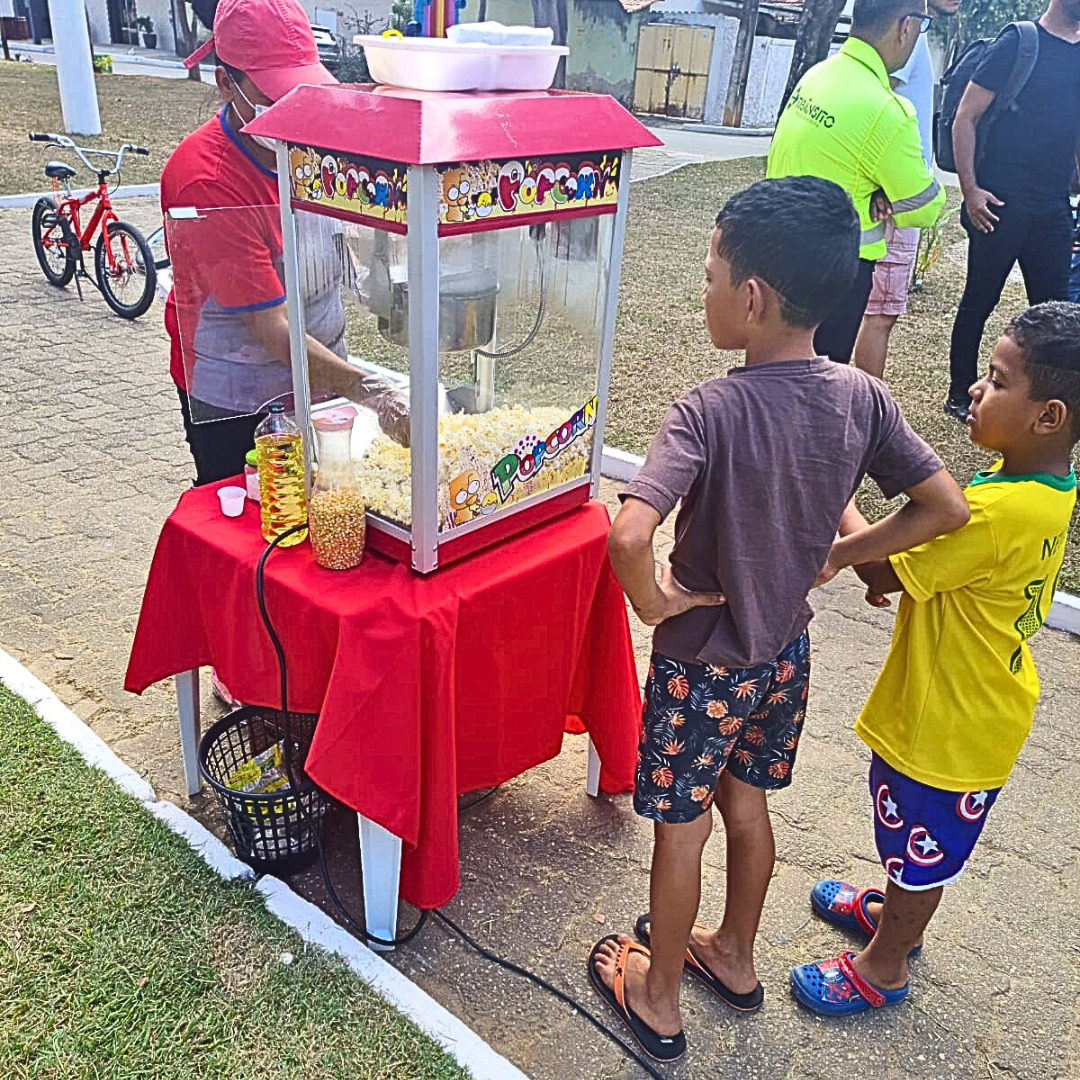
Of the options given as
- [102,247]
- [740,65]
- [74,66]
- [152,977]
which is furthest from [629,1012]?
[740,65]

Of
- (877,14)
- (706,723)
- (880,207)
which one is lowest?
(706,723)

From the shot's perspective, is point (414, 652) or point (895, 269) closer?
point (414, 652)

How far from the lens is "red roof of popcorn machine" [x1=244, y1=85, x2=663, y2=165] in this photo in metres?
1.58

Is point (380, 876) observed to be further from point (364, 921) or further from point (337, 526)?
point (337, 526)

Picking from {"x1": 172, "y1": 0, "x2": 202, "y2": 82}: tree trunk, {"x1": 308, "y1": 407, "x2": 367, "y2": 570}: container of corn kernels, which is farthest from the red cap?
{"x1": 172, "y1": 0, "x2": 202, "y2": 82}: tree trunk

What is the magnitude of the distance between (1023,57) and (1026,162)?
1.52 feet

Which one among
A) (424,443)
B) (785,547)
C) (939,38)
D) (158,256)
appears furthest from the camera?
(939,38)

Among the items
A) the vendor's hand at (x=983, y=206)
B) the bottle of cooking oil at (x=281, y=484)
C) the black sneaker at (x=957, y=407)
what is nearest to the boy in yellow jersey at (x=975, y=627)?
the bottle of cooking oil at (x=281, y=484)

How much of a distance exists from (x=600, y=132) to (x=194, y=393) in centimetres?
125

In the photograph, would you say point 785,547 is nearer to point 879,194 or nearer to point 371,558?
point 371,558

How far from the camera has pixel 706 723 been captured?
179 centimetres

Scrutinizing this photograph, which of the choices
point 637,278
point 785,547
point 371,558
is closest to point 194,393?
point 371,558

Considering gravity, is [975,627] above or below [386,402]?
below

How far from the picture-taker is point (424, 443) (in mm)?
1843
